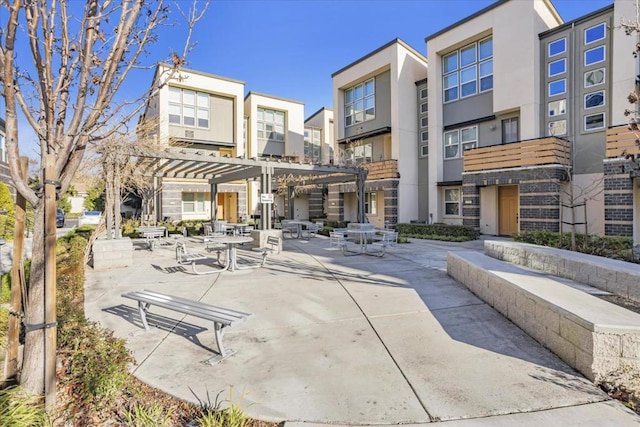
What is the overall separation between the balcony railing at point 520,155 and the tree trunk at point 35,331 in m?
17.1

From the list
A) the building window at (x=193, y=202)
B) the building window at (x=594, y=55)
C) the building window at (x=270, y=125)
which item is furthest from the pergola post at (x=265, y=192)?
the building window at (x=270, y=125)

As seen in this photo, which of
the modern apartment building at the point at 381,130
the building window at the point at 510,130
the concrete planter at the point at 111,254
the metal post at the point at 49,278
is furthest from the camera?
the modern apartment building at the point at 381,130

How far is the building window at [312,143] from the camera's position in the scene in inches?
1317

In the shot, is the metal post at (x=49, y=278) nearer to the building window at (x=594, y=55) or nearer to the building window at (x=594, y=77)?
the building window at (x=594, y=77)

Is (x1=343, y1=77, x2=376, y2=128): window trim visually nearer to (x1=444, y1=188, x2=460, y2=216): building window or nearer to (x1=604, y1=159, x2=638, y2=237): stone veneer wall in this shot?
(x1=444, y1=188, x2=460, y2=216): building window

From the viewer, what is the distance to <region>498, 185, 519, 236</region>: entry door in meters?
17.3

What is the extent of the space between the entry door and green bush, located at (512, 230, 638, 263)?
11.8 feet

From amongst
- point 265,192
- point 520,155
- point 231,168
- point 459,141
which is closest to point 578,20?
point 520,155

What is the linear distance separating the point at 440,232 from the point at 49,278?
1712 cm

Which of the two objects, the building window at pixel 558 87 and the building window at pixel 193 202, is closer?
the building window at pixel 558 87

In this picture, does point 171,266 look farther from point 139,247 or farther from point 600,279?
point 600,279

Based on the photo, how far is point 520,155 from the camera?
15516mm

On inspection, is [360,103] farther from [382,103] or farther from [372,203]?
[372,203]

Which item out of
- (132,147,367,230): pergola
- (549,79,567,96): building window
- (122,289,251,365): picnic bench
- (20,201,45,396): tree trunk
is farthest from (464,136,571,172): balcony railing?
(20,201,45,396): tree trunk
